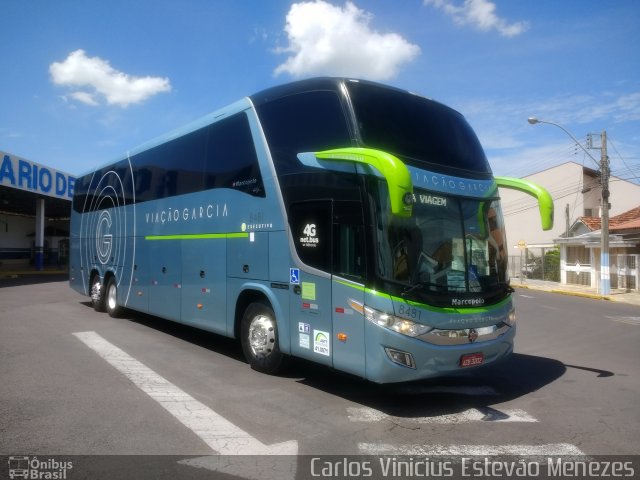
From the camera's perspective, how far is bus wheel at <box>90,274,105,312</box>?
13476 mm

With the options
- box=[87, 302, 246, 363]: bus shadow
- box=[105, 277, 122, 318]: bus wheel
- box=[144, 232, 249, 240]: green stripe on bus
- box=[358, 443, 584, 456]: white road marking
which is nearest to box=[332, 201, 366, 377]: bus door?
box=[358, 443, 584, 456]: white road marking

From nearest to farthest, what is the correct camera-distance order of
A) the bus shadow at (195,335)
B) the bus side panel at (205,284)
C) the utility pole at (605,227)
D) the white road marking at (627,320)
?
the bus side panel at (205,284), the bus shadow at (195,335), the white road marking at (627,320), the utility pole at (605,227)

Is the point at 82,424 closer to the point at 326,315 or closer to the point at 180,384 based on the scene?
the point at 180,384

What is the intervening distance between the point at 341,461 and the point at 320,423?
3.12 feet

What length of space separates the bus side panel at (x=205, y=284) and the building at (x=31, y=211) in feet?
68.9

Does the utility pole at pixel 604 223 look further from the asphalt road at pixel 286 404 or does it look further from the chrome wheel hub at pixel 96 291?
the chrome wheel hub at pixel 96 291

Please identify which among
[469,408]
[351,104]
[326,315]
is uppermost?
[351,104]

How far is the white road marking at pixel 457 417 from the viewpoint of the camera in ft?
17.8

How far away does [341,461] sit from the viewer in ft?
14.2

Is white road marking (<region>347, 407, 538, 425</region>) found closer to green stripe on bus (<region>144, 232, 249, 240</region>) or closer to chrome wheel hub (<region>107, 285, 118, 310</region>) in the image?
green stripe on bus (<region>144, 232, 249, 240</region>)

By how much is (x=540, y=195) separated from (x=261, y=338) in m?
4.31

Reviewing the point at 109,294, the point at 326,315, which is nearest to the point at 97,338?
the point at 109,294

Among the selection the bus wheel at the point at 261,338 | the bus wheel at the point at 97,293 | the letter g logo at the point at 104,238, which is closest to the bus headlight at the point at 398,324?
the bus wheel at the point at 261,338

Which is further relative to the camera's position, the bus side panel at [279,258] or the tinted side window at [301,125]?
the bus side panel at [279,258]
